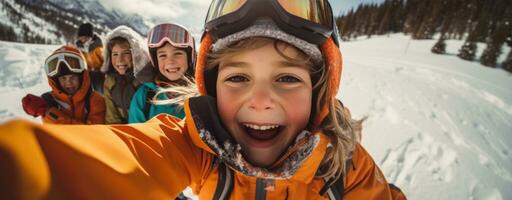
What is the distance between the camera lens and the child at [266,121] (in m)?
1.24

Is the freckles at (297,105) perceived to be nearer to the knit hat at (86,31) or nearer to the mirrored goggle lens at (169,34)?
the mirrored goggle lens at (169,34)

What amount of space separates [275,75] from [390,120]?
544 cm

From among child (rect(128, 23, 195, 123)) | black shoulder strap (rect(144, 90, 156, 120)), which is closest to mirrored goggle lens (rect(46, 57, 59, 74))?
child (rect(128, 23, 195, 123))

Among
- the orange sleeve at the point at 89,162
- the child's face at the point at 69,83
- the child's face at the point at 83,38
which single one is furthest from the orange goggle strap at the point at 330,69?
the child's face at the point at 83,38

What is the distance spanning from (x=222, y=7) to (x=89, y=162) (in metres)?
1.35

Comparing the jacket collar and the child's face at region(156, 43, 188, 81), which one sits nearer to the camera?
the jacket collar

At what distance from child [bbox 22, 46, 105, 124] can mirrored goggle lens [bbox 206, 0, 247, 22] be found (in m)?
2.99

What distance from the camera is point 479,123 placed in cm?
682

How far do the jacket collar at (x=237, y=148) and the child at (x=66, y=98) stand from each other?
315cm

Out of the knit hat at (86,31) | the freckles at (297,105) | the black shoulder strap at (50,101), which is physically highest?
the knit hat at (86,31)

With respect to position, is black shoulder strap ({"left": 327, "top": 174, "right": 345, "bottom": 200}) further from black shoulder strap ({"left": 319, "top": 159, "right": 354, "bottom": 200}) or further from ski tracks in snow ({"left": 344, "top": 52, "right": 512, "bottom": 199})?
ski tracks in snow ({"left": 344, "top": 52, "right": 512, "bottom": 199})

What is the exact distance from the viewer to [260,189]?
1346mm

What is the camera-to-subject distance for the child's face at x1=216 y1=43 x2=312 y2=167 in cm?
142

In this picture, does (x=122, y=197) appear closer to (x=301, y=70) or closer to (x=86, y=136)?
(x=86, y=136)
